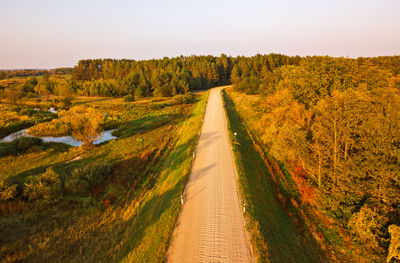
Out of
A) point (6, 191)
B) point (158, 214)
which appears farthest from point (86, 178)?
point (158, 214)

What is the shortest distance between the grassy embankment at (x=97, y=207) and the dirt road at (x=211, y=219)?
85cm

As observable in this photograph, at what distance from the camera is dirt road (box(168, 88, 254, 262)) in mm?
9555

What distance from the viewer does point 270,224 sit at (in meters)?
12.4

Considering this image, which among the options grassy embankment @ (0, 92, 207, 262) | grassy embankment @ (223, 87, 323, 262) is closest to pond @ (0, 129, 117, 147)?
grassy embankment @ (0, 92, 207, 262)

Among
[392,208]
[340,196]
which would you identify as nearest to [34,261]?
[340,196]

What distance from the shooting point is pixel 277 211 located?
14.7 meters

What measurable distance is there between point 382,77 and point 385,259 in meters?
25.1

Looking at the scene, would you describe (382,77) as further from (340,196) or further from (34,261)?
(34,261)

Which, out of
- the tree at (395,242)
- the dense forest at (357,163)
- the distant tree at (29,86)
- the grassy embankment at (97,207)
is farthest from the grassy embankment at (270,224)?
the distant tree at (29,86)

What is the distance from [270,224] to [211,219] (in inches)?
161

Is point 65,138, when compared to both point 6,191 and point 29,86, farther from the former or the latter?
point 29,86

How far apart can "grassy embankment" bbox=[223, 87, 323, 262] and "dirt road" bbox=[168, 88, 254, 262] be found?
0.68m

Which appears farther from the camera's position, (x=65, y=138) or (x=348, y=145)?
(x=65, y=138)

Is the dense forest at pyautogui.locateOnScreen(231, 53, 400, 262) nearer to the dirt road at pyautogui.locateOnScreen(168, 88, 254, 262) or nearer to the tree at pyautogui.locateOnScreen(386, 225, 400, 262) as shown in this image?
the tree at pyautogui.locateOnScreen(386, 225, 400, 262)
